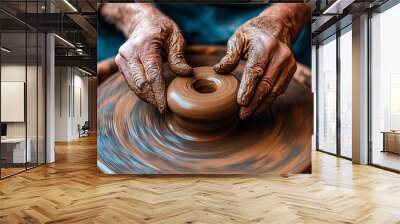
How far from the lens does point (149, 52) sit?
19.8 feet

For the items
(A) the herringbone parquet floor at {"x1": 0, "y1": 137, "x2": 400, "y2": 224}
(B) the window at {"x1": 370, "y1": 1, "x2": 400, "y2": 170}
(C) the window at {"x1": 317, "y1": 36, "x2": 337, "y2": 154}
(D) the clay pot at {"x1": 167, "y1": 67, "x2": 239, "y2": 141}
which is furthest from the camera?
(C) the window at {"x1": 317, "y1": 36, "x2": 337, "y2": 154}

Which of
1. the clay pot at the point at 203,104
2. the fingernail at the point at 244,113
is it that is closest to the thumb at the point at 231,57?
the clay pot at the point at 203,104

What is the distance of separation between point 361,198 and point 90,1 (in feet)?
19.0

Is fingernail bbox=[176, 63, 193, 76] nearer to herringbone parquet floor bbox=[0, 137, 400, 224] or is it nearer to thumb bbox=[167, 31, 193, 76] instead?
thumb bbox=[167, 31, 193, 76]

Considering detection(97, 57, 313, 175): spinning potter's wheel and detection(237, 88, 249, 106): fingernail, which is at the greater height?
detection(237, 88, 249, 106): fingernail

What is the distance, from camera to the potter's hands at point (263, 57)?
236 inches

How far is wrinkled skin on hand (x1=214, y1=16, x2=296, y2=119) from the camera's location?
19.6 feet

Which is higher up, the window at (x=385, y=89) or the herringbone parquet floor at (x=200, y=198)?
the window at (x=385, y=89)

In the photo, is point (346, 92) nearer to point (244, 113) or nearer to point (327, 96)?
point (327, 96)

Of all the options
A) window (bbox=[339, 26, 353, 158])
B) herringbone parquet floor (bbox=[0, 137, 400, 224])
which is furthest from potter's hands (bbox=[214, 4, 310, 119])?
window (bbox=[339, 26, 353, 158])

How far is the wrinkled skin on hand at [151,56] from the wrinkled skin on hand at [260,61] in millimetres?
704

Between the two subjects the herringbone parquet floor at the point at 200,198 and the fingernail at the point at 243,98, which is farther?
the fingernail at the point at 243,98

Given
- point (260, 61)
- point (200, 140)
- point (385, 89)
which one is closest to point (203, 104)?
point (200, 140)

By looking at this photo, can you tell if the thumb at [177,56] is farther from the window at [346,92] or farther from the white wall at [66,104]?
the white wall at [66,104]
